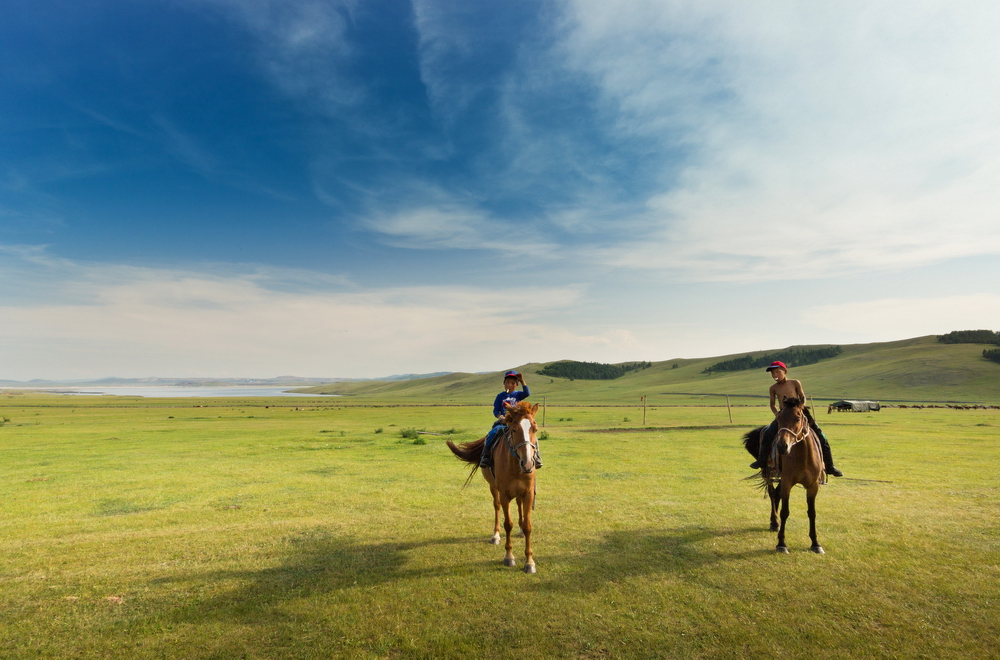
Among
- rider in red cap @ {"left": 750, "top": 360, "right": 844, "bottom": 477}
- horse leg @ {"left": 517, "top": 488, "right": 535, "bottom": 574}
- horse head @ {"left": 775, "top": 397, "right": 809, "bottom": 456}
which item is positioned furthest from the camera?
rider in red cap @ {"left": 750, "top": 360, "right": 844, "bottom": 477}

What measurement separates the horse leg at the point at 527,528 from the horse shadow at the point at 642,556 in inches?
18.6

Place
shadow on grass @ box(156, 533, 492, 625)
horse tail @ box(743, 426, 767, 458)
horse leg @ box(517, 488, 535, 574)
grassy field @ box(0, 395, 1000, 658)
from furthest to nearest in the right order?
1. horse tail @ box(743, 426, 767, 458)
2. horse leg @ box(517, 488, 535, 574)
3. shadow on grass @ box(156, 533, 492, 625)
4. grassy field @ box(0, 395, 1000, 658)

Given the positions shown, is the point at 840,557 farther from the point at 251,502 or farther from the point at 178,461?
the point at 178,461

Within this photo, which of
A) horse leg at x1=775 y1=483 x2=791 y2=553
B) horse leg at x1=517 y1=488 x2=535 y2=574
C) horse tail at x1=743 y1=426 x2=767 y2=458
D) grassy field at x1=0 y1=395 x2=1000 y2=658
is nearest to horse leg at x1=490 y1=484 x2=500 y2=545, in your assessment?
grassy field at x1=0 y1=395 x2=1000 y2=658

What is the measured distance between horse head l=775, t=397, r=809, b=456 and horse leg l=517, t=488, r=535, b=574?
4.97 m

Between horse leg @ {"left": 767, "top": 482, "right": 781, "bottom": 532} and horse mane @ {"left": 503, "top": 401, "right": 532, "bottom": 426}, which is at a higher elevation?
horse mane @ {"left": 503, "top": 401, "right": 532, "bottom": 426}

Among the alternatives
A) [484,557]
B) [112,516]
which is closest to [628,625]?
[484,557]

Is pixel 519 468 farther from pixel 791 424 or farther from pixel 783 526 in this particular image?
pixel 791 424

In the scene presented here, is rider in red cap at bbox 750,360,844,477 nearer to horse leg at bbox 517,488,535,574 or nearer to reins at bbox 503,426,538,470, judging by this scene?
reins at bbox 503,426,538,470

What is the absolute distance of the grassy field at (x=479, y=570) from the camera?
5.59m

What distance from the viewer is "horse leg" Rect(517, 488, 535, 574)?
770 cm

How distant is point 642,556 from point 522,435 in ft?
Answer: 10.2

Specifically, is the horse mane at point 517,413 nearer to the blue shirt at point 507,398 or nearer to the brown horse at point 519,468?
the brown horse at point 519,468

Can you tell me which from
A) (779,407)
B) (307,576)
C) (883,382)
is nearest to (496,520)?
(307,576)
